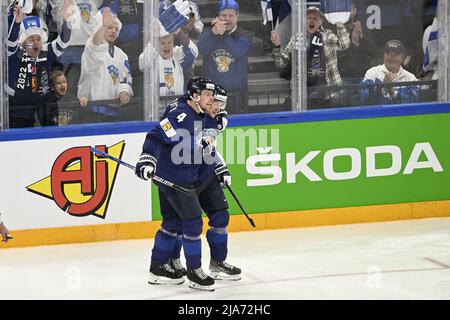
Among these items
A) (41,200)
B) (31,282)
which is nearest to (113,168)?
(41,200)

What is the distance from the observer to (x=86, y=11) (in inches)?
382

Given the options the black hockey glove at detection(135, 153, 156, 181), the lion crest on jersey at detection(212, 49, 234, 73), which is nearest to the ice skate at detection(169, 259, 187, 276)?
the black hockey glove at detection(135, 153, 156, 181)

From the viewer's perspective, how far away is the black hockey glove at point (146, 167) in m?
8.30

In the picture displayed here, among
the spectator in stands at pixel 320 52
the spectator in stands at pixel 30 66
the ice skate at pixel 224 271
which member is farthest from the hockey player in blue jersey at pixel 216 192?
the spectator in stands at pixel 320 52

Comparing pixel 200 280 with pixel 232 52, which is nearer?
pixel 200 280

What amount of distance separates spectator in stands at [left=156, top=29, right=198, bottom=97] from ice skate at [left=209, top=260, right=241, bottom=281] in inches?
69.6

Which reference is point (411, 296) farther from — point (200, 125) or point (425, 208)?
point (425, 208)

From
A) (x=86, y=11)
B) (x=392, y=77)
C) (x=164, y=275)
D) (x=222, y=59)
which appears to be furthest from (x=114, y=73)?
(x=392, y=77)

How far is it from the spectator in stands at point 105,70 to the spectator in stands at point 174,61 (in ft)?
0.89

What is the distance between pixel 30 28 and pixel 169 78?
1.14 m

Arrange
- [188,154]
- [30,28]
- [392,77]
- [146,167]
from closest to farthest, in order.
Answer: [146,167], [188,154], [30,28], [392,77]

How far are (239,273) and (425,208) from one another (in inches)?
94.0

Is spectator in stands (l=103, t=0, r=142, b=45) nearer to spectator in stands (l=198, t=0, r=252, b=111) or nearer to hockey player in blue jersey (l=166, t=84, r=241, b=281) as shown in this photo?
spectator in stands (l=198, t=0, r=252, b=111)

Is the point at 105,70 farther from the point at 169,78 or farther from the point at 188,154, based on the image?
the point at 188,154
